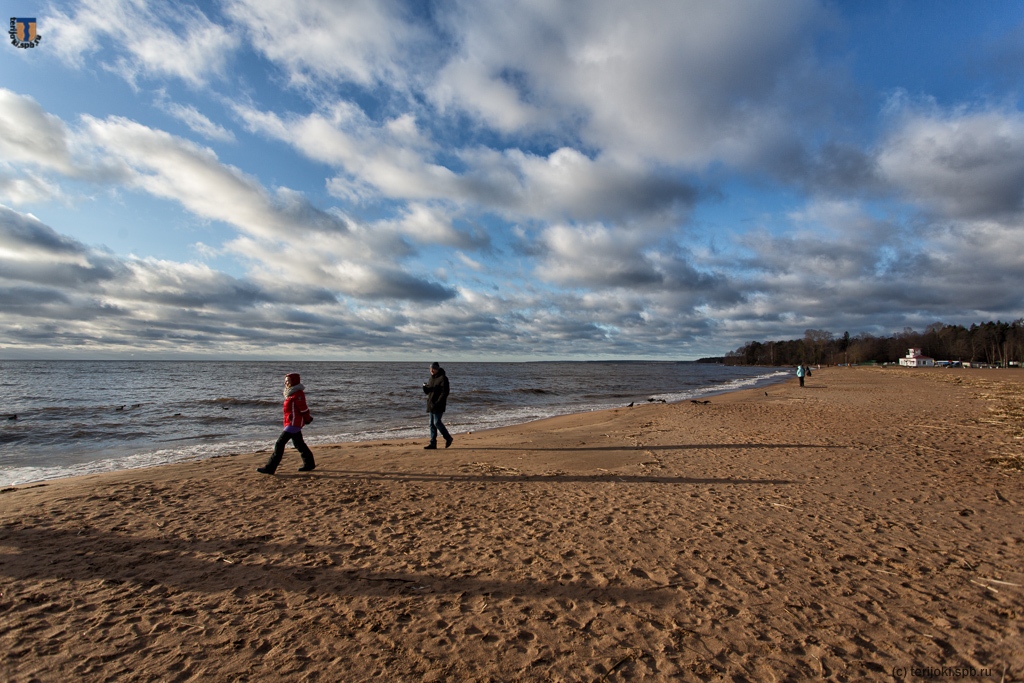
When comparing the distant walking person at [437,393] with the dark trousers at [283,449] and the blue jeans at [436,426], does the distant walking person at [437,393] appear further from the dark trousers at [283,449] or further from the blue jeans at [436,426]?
the dark trousers at [283,449]

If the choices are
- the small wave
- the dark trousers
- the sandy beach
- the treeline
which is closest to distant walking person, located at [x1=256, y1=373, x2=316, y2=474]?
the dark trousers

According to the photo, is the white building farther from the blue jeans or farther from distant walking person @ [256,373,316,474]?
distant walking person @ [256,373,316,474]

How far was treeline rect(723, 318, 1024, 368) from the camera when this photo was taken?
11651 centimetres

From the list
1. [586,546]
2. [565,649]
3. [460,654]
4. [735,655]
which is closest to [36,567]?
[460,654]

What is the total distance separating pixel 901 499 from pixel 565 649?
22.7 ft

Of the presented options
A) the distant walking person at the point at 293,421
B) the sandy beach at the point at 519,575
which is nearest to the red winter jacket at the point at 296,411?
the distant walking person at the point at 293,421

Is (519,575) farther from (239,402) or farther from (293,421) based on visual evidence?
(239,402)

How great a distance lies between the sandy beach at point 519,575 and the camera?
3.54 m

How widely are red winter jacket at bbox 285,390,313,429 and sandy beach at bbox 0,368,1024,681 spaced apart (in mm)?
1143

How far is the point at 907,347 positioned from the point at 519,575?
19094 centimetres

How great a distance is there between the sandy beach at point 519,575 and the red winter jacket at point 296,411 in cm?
114

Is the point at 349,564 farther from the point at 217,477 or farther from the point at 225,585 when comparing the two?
the point at 217,477

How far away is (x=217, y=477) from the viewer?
9.06 m

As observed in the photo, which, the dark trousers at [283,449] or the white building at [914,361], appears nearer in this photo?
the dark trousers at [283,449]
